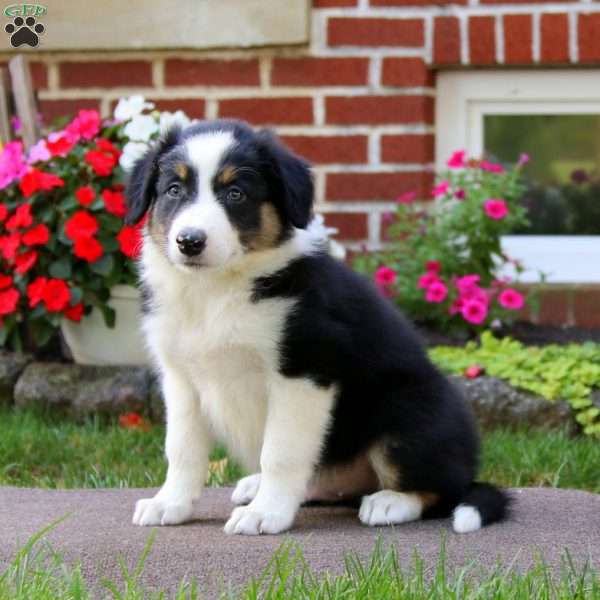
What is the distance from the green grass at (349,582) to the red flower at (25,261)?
2432 mm

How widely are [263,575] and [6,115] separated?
3900 millimetres

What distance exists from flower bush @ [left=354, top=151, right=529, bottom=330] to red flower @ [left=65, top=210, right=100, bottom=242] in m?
1.29

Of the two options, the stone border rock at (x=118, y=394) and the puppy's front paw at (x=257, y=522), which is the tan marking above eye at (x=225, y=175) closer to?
the puppy's front paw at (x=257, y=522)

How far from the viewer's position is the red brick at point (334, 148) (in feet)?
20.0

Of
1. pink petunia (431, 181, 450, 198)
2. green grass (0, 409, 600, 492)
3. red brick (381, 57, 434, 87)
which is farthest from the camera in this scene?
red brick (381, 57, 434, 87)

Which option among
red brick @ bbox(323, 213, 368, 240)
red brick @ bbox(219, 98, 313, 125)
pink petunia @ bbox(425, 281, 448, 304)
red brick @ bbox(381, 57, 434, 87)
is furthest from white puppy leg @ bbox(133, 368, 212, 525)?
red brick @ bbox(381, 57, 434, 87)

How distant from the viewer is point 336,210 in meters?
6.12

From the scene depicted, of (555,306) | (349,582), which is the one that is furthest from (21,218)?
(349,582)

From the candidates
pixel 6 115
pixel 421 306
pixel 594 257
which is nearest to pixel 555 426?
pixel 421 306

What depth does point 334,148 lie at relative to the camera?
610cm

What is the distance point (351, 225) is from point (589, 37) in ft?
4.89

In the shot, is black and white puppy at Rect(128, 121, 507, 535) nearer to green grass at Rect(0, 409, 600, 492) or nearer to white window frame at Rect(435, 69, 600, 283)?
green grass at Rect(0, 409, 600, 492)

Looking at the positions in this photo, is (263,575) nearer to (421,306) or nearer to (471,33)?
(421,306)

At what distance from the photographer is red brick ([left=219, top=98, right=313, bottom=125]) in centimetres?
610
